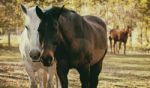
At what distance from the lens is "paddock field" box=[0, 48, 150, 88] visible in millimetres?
6989

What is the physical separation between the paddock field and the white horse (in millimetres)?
1792

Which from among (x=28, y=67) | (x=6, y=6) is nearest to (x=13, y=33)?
(x=6, y=6)

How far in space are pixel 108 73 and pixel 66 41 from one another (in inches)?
204

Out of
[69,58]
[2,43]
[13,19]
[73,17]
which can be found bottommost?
[2,43]

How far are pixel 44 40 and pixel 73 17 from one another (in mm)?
546

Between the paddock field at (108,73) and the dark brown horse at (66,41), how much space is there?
2680 millimetres

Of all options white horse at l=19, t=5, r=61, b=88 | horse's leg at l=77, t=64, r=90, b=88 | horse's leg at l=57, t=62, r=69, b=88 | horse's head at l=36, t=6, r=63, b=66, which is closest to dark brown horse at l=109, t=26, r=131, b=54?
white horse at l=19, t=5, r=61, b=88

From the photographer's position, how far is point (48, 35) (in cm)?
329

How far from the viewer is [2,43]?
40.3ft

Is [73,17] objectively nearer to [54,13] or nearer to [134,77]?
[54,13]

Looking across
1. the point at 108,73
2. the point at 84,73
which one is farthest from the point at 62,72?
the point at 108,73

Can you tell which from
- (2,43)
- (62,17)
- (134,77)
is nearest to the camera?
(62,17)

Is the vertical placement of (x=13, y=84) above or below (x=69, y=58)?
below

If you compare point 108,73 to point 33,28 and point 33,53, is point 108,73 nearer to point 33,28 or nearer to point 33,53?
point 33,28
